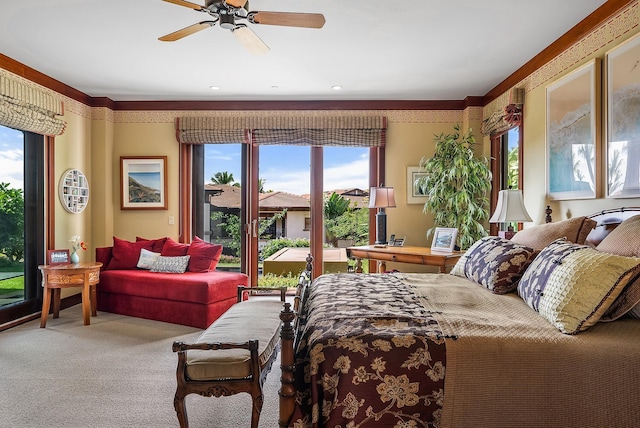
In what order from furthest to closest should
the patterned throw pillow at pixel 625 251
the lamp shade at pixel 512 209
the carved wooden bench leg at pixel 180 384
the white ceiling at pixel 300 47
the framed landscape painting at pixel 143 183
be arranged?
1. the framed landscape painting at pixel 143 183
2. the lamp shade at pixel 512 209
3. the white ceiling at pixel 300 47
4. the carved wooden bench leg at pixel 180 384
5. the patterned throw pillow at pixel 625 251

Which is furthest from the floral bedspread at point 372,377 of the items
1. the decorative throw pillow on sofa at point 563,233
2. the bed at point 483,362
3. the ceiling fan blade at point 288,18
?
the ceiling fan blade at point 288,18

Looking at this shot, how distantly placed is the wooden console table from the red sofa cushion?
1.31 m

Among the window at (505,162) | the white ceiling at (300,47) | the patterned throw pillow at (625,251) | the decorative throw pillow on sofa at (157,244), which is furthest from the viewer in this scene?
the decorative throw pillow on sofa at (157,244)

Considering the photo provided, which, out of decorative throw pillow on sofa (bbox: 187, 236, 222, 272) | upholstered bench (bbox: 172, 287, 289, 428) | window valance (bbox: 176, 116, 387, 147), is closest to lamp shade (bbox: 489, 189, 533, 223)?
window valance (bbox: 176, 116, 387, 147)

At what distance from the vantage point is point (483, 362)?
1580 millimetres

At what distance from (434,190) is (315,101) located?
1.89 metres

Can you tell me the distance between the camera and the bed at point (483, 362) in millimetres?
1555

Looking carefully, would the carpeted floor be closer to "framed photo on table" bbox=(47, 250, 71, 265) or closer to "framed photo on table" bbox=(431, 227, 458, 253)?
"framed photo on table" bbox=(47, 250, 71, 265)

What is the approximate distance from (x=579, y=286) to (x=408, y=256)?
2457mm

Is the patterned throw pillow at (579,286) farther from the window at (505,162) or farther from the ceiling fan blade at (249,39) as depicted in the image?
the window at (505,162)

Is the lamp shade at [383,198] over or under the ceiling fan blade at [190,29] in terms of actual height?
under

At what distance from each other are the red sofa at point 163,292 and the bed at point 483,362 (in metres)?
2.51

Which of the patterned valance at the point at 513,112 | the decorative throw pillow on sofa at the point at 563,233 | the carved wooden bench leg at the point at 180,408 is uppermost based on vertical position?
the patterned valance at the point at 513,112

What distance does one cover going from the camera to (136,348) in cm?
356
